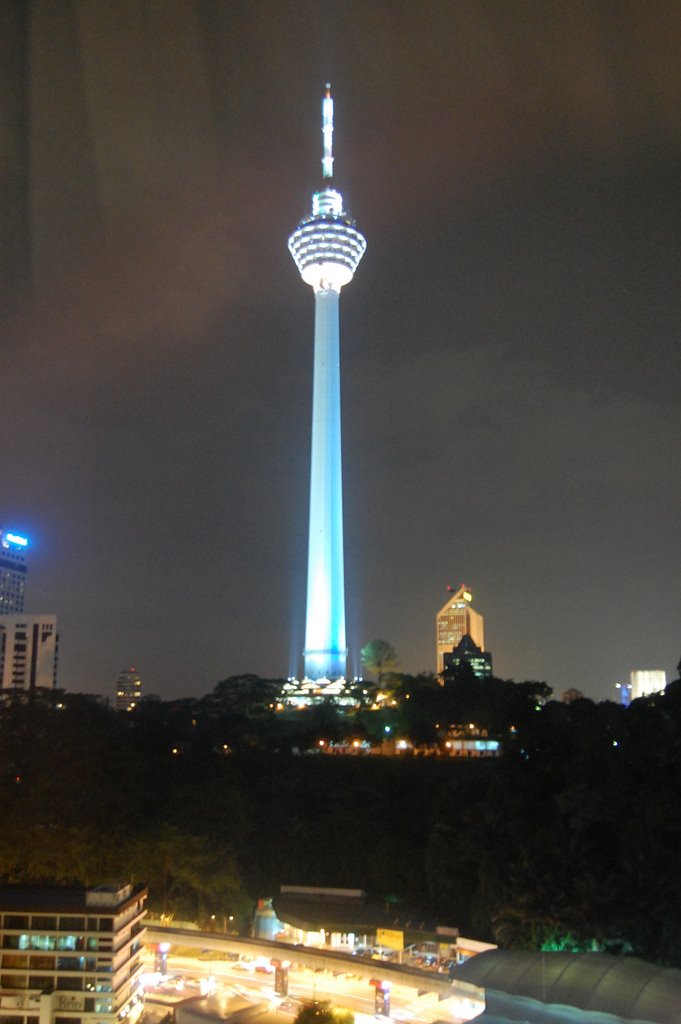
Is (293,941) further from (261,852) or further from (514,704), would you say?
(514,704)

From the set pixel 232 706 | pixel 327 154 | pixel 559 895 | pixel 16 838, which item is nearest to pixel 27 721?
pixel 16 838

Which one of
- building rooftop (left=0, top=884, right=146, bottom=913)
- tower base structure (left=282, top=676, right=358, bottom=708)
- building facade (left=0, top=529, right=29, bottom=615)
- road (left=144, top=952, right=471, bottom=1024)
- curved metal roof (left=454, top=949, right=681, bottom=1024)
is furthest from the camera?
building facade (left=0, top=529, right=29, bottom=615)

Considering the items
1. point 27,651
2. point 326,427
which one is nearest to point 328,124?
point 326,427

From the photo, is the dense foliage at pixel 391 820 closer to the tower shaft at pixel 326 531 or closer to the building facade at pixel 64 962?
the building facade at pixel 64 962

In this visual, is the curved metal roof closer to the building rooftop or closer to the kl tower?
the building rooftop

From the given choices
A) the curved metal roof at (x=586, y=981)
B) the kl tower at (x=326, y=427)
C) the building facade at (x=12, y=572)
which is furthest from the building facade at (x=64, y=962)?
the building facade at (x=12, y=572)

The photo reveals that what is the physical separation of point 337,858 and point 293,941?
7.81 m

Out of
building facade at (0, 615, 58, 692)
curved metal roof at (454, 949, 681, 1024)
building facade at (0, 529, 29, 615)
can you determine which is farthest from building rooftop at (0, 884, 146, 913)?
building facade at (0, 529, 29, 615)

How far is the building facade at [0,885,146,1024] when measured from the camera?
24.0 metres

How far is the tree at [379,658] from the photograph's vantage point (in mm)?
84750

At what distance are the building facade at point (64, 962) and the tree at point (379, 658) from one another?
60.3m

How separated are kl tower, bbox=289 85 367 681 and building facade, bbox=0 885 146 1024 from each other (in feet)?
211

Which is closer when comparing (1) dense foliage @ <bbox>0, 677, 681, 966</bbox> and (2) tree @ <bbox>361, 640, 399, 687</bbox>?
(1) dense foliage @ <bbox>0, 677, 681, 966</bbox>

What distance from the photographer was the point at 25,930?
24438 mm
